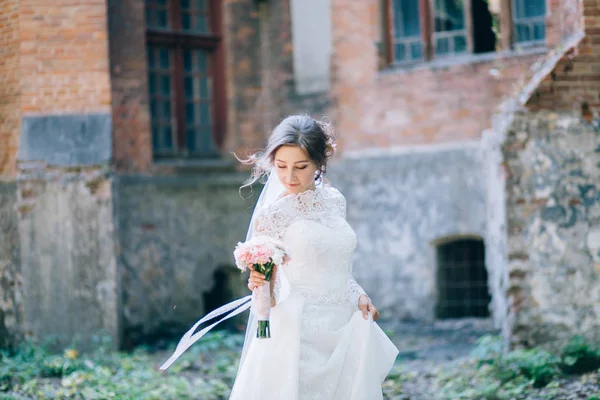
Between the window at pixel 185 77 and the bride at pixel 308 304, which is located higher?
the window at pixel 185 77

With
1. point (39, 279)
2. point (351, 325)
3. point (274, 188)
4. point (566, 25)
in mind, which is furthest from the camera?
point (39, 279)

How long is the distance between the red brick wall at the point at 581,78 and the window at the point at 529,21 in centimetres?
261

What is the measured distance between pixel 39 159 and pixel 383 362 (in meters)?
5.42

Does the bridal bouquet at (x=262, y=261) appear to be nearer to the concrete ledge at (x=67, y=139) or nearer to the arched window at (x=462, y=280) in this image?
the concrete ledge at (x=67, y=139)

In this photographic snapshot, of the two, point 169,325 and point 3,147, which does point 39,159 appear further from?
point 169,325

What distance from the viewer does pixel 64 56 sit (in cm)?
884

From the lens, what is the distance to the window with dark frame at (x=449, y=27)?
33.3 ft

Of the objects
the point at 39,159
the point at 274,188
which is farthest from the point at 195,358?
the point at 274,188

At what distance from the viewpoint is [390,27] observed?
1110 cm

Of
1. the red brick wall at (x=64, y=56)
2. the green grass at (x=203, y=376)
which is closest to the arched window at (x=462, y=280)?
the green grass at (x=203, y=376)

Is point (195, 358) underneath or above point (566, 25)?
underneath

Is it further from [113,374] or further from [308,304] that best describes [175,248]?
[308,304]

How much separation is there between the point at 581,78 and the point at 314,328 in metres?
4.31

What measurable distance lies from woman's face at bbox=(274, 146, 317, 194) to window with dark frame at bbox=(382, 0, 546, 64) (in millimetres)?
6413
